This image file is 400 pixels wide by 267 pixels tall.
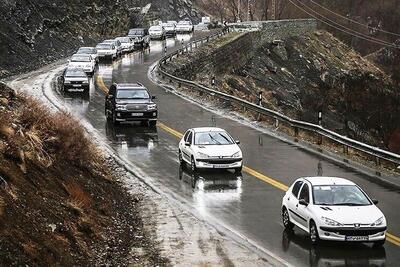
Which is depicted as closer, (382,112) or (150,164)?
(150,164)

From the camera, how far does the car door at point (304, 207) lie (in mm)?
14734

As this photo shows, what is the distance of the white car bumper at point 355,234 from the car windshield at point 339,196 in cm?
96

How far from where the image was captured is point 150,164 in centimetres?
2411

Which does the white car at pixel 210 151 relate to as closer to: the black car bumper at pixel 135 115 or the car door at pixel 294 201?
the car door at pixel 294 201

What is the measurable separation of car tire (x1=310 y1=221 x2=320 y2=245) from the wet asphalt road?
0.17 meters

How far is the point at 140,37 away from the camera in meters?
82.4

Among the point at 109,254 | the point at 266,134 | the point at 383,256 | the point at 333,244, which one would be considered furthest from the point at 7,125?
the point at 266,134

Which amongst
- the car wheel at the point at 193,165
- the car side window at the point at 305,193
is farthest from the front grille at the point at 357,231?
the car wheel at the point at 193,165

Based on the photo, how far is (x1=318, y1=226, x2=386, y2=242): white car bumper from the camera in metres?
13.9

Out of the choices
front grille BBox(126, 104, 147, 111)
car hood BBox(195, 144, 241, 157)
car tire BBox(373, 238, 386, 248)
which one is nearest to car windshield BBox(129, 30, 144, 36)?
front grille BBox(126, 104, 147, 111)

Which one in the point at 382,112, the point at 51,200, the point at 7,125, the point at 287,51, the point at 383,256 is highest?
the point at 7,125

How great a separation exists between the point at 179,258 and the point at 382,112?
6905cm

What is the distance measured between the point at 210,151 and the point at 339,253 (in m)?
9.09

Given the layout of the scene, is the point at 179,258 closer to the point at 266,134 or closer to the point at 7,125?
the point at 7,125
